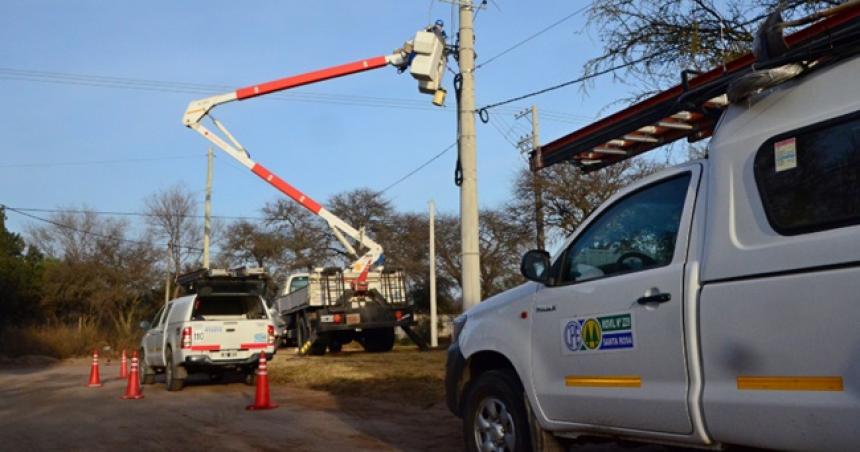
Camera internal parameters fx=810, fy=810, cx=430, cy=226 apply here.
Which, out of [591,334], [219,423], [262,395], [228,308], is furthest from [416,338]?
[591,334]

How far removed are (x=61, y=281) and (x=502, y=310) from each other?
42.6m

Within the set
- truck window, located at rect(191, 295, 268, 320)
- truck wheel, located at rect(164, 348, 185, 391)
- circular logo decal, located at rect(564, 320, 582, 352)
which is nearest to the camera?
circular logo decal, located at rect(564, 320, 582, 352)

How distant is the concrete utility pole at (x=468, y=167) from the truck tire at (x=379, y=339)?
1071 cm

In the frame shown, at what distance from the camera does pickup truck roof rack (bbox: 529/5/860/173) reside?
4.09 m

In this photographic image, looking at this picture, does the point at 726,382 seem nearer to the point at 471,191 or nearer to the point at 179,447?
the point at 179,447

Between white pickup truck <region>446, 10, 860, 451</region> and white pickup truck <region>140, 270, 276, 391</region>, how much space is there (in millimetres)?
10634

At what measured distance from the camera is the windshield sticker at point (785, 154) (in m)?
4.15

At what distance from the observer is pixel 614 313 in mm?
4961

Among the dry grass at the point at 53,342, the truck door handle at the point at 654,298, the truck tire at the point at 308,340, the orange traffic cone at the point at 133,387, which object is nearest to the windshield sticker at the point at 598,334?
the truck door handle at the point at 654,298

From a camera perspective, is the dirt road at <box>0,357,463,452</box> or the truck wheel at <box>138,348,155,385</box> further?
the truck wheel at <box>138,348,155,385</box>

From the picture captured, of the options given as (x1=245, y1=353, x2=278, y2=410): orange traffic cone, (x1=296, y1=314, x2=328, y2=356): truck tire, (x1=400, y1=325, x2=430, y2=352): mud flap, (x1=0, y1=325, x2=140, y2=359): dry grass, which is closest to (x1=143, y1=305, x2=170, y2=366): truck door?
(x1=245, y1=353, x2=278, y2=410): orange traffic cone

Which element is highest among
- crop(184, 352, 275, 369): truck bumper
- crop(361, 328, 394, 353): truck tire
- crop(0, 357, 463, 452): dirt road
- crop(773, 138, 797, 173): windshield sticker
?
crop(773, 138, 797, 173): windshield sticker

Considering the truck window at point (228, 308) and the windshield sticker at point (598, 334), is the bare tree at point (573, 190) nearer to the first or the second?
the truck window at point (228, 308)

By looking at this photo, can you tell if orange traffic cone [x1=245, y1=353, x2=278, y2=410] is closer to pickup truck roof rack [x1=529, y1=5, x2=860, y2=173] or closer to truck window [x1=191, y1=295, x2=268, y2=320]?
Answer: truck window [x1=191, y1=295, x2=268, y2=320]
